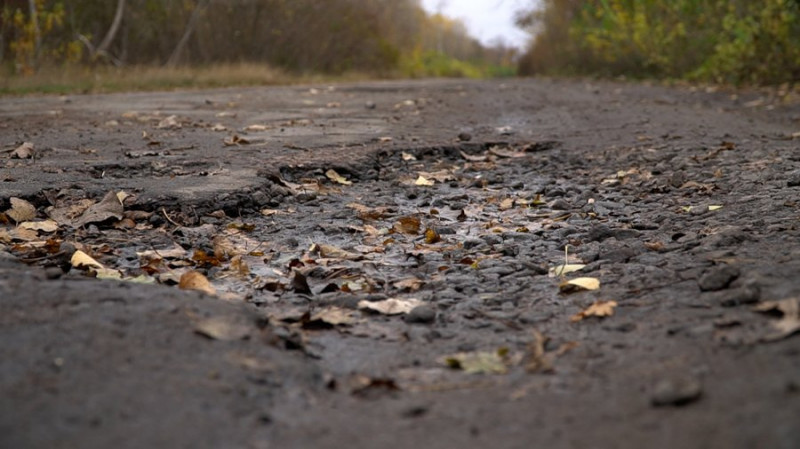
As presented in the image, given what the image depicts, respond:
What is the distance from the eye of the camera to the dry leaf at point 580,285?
2.47m

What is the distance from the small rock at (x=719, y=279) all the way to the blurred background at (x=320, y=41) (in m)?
7.93

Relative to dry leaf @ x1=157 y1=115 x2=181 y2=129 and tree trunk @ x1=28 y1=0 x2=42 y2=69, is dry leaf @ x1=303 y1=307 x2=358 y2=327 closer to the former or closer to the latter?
dry leaf @ x1=157 y1=115 x2=181 y2=129

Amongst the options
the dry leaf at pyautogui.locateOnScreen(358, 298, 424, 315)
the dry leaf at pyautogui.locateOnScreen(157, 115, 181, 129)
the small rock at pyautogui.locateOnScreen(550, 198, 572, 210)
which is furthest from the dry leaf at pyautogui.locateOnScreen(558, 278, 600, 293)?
the dry leaf at pyautogui.locateOnScreen(157, 115, 181, 129)

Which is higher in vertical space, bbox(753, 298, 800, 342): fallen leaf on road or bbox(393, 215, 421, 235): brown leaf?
bbox(753, 298, 800, 342): fallen leaf on road

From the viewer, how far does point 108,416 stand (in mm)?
1501

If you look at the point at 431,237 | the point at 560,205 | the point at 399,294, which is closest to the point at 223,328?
the point at 399,294

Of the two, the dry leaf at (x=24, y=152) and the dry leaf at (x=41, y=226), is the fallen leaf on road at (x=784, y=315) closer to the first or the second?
the dry leaf at (x=41, y=226)

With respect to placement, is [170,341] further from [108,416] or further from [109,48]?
[109,48]

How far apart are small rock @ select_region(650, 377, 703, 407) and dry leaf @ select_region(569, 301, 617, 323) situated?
594 mm

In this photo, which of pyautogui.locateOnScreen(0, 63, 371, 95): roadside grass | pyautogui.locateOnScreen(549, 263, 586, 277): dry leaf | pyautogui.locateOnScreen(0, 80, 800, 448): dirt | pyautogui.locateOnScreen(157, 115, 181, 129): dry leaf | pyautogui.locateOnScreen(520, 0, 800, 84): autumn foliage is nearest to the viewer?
pyautogui.locateOnScreen(0, 80, 800, 448): dirt

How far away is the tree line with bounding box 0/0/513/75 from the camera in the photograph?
1459 centimetres

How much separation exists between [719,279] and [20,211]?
2767mm

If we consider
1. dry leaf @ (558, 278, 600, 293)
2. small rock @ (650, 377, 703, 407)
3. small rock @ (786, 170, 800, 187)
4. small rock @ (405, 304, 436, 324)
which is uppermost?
small rock @ (786, 170, 800, 187)

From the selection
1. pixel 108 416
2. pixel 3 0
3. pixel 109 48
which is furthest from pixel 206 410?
pixel 109 48
